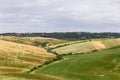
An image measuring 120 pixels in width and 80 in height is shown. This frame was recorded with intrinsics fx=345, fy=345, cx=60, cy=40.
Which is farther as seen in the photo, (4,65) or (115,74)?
(4,65)

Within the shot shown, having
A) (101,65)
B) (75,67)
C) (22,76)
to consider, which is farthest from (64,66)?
(22,76)

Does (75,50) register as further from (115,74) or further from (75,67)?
(115,74)

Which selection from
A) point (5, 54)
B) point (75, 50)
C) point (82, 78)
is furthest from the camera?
point (75, 50)

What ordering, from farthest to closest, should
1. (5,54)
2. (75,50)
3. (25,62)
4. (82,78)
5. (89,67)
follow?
(75,50), (5,54), (25,62), (89,67), (82,78)

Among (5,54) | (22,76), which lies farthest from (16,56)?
(22,76)

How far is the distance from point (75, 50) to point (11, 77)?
14011cm

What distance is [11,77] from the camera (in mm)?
46438

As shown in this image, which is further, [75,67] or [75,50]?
[75,50]

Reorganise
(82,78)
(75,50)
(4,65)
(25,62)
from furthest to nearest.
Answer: (75,50) < (25,62) < (4,65) < (82,78)

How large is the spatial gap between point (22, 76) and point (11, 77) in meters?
2.60

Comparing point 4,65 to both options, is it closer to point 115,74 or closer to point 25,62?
point 25,62

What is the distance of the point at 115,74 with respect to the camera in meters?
82.6

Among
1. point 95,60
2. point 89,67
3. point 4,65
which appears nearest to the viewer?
point 89,67

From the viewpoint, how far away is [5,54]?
134625mm
